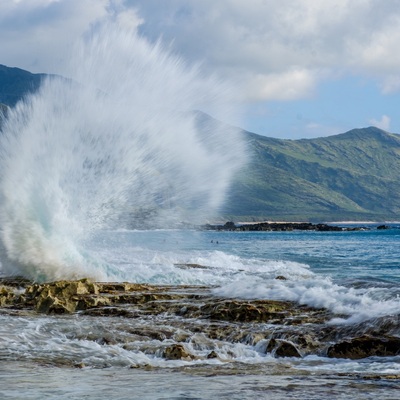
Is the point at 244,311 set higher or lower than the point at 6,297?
higher

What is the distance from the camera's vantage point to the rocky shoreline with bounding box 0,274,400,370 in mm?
13734

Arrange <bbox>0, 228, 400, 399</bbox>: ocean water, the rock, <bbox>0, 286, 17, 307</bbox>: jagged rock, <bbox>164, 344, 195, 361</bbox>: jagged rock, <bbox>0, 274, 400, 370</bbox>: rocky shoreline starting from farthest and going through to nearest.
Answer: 1. <bbox>0, 286, 17, 307</bbox>: jagged rock
2. <bbox>0, 274, 400, 370</bbox>: rocky shoreline
3. the rock
4. <bbox>164, 344, 195, 361</bbox>: jagged rock
5. <bbox>0, 228, 400, 399</bbox>: ocean water

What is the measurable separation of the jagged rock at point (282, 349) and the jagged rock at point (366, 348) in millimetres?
696

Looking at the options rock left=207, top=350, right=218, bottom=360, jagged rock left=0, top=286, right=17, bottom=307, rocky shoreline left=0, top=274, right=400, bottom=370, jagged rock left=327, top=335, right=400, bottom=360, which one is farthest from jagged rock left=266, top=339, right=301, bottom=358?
jagged rock left=0, top=286, right=17, bottom=307

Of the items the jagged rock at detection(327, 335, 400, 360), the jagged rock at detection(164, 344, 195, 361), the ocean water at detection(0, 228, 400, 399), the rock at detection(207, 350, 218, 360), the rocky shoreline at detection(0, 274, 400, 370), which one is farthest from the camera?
the rocky shoreline at detection(0, 274, 400, 370)

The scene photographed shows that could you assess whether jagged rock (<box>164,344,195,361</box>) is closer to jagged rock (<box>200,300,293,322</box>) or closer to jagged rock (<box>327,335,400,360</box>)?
jagged rock (<box>327,335,400,360</box>)

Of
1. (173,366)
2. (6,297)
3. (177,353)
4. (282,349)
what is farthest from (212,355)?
(6,297)

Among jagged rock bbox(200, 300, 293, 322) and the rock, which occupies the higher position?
jagged rock bbox(200, 300, 293, 322)

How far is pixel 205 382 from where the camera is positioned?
10.8 meters

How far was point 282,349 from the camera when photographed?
1391 cm

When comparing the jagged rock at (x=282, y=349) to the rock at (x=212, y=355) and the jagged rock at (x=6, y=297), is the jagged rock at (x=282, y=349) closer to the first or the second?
the rock at (x=212, y=355)

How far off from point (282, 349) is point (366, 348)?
5.53 ft

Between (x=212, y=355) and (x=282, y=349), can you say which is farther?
(x=282, y=349)

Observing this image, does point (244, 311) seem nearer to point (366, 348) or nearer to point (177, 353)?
point (177, 353)
